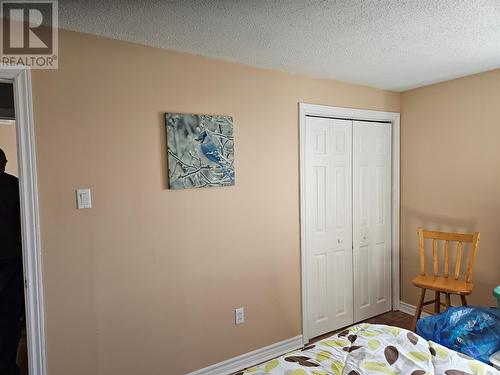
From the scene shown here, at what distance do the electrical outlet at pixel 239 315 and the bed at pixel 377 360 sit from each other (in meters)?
0.94

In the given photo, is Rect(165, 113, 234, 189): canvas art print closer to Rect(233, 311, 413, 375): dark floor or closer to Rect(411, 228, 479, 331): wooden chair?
Rect(411, 228, 479, 331): wooden chair

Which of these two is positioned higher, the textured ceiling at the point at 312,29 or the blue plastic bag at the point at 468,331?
the textured ceiling at the point at 312,29

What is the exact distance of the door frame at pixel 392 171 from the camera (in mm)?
2760

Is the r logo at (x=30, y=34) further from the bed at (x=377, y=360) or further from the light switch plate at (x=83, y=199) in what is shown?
the bed at (x=377, y=360)

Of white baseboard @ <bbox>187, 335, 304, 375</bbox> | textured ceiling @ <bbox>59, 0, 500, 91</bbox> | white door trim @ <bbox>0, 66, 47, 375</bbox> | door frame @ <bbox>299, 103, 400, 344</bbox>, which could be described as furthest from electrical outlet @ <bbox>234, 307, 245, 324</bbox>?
textured ceiling @ <bbox>59, 0, 500, 91</bbox>

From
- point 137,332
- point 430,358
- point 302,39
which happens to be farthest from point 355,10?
point 137,332

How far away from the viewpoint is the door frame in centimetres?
276

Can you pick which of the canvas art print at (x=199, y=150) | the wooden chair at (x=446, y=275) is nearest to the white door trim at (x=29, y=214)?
the canvas art print at (x=199, y=150)

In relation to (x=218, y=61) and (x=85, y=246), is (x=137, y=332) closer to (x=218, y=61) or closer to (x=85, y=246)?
(x=85, y=246)

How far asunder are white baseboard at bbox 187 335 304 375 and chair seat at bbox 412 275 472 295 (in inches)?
44.6

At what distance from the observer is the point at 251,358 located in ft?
8.38

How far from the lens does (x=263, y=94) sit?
255 cm

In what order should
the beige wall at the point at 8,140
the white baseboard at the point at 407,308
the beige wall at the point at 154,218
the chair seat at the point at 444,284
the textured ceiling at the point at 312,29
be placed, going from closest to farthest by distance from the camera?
the textured ceiling at the point at 312,29
the beige wall at the point at 154,218
the chair seat at the point at 444,284
the white baseboard at the point at 407,308
the beige wall at the point at 8,140

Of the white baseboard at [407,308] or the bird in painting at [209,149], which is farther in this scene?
the white baseboard at [407,308]
